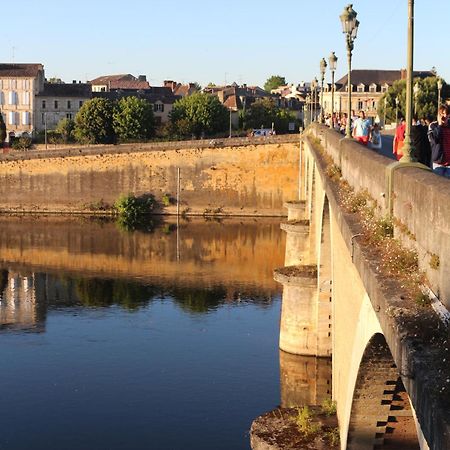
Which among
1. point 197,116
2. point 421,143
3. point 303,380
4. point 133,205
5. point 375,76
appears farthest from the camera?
point 375,76

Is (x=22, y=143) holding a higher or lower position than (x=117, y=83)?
lower

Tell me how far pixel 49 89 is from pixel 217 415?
2397 inches

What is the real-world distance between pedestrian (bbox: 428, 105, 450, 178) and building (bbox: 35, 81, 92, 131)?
6532cm

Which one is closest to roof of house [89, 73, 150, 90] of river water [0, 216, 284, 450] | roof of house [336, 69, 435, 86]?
roof of house [336, 69, 435, 86]

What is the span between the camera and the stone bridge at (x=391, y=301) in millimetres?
3641

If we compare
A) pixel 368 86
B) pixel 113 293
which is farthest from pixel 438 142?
pixel 368 86

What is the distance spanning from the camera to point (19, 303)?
95.9 ft

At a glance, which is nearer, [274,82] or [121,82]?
[121,82]

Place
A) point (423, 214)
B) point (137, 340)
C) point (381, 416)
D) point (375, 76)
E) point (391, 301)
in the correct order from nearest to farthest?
1. point (391, 301)
2. point (423, 214)
3. point (381, 416)
4. point (137, 340)
5. point (375, 76)

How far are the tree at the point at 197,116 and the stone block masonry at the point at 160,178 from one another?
12486mm

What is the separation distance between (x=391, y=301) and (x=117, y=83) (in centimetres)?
9815

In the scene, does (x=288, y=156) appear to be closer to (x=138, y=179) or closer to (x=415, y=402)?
(x=138, y=179)

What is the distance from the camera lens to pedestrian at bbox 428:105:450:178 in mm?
9211

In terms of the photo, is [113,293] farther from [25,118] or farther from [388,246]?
[25,118]
